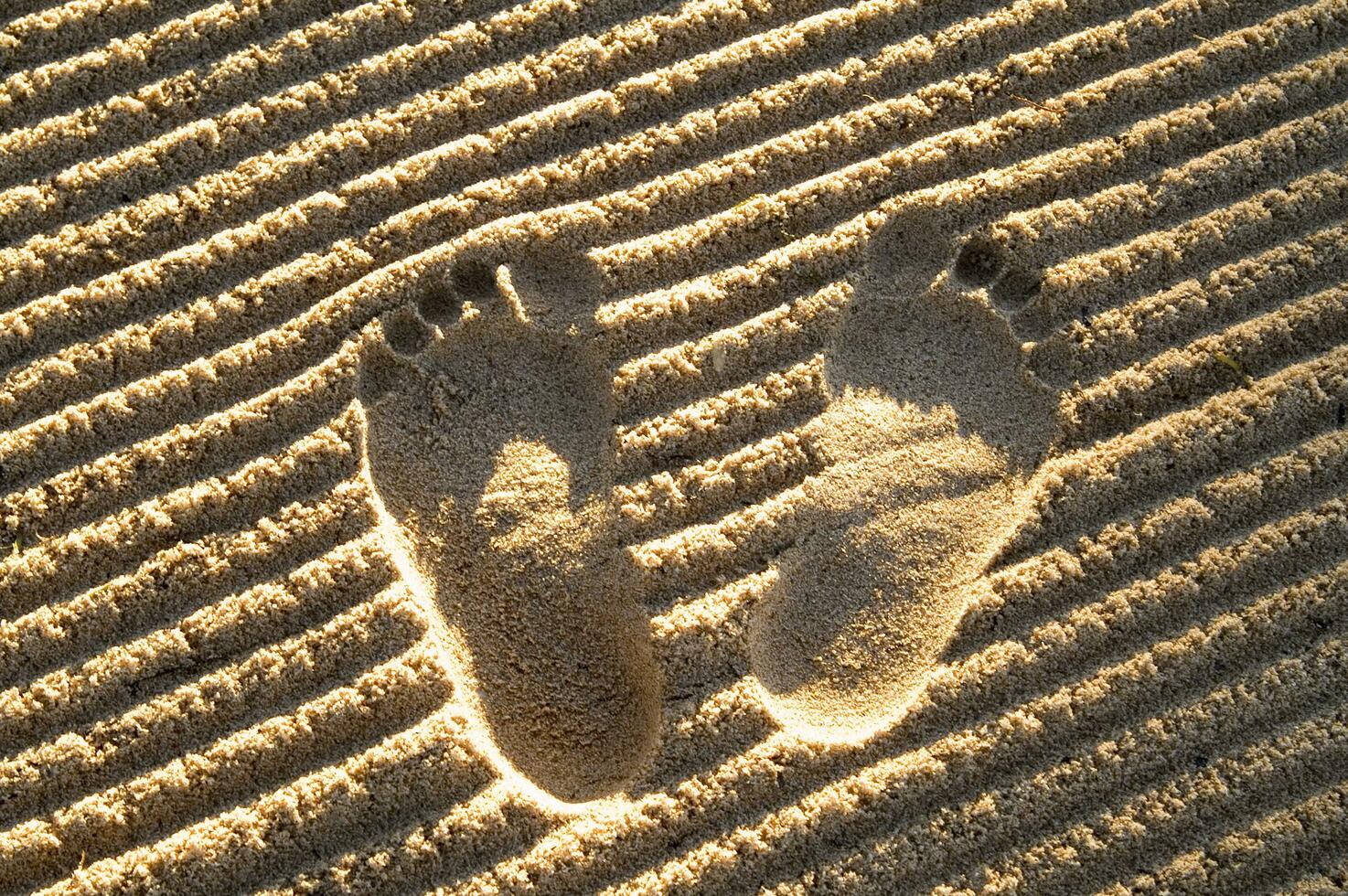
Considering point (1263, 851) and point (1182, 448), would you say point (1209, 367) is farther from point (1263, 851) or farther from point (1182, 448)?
point (1263, 851)

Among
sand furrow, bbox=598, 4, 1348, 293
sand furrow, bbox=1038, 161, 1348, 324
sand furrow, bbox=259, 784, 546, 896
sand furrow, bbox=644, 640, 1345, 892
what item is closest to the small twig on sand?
sand furrow, bbox=598, 4, 1348, 293

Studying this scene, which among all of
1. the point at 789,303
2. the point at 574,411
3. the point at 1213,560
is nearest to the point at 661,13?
the point at 789,303

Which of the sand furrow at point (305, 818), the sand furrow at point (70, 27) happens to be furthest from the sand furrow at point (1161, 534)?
the sand furrow at point (70, 27)

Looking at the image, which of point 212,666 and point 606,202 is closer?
point 212,666

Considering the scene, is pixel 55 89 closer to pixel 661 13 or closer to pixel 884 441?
pixel 661 13

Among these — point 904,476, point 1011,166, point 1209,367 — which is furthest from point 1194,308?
point 904,476

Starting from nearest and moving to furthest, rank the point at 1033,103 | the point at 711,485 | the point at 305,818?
the point at 305,818 → the point at 711,485 → the point at 1033,103

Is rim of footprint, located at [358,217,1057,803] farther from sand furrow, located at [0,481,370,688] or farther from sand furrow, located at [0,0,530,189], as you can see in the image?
sand furrow, located at [0,0,530,189]
